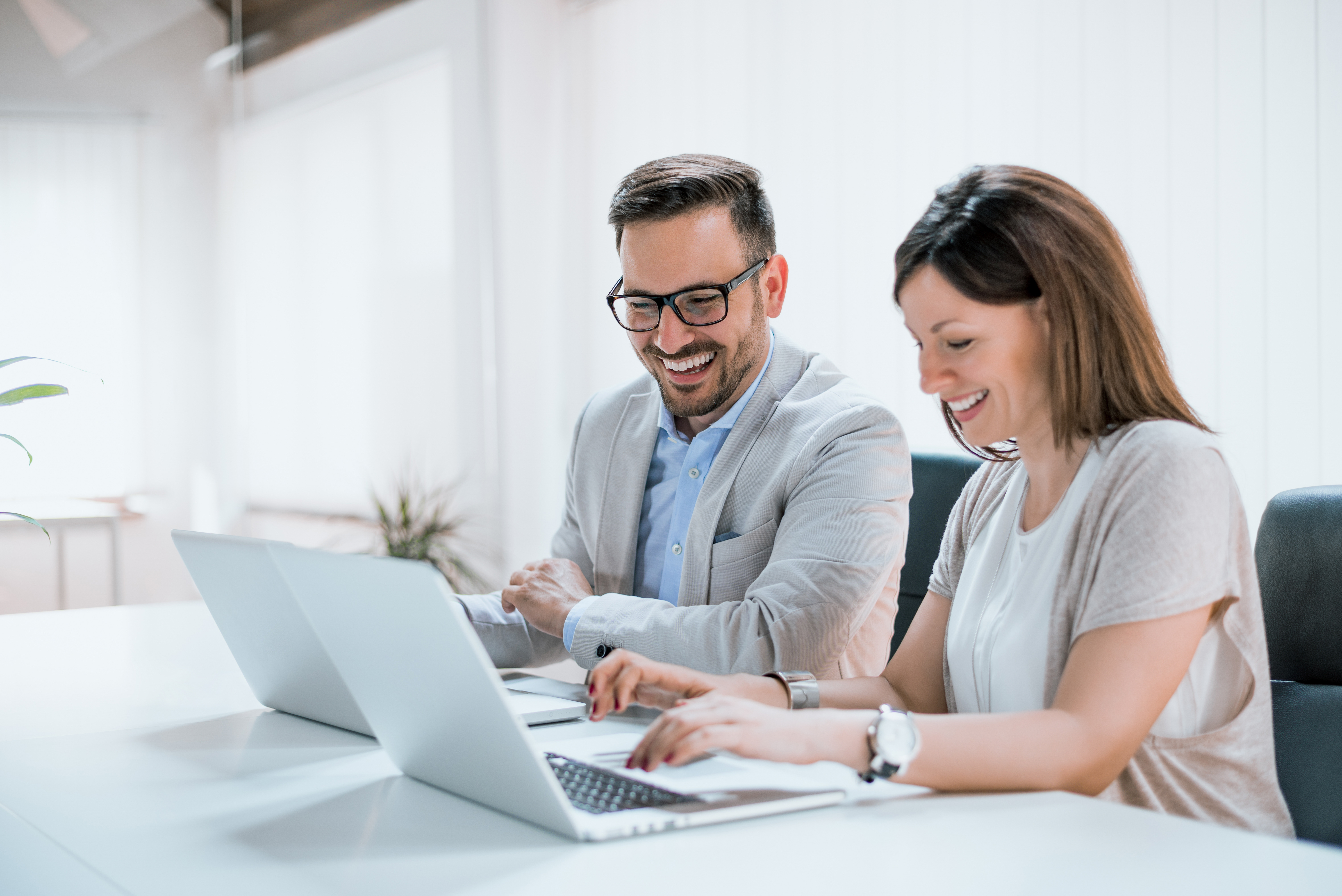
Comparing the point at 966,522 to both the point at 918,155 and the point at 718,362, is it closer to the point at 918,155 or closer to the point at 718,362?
the point at 718,362

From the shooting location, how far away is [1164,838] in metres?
0.87

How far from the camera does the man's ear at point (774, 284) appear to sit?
1887 millimetres

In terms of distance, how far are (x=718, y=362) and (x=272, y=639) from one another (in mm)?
859

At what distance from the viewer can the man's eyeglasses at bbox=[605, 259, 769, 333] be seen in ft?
5.94

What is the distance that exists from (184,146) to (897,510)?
136 inches

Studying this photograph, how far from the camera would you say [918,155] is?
3.04 m

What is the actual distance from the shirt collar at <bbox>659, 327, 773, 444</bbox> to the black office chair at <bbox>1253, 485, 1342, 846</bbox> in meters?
0.80

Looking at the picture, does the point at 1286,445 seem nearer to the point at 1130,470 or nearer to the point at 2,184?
the point at 1130,470

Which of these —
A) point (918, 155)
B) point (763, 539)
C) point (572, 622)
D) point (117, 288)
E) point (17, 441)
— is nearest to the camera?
point (17, 441)

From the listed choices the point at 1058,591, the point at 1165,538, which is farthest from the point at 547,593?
the point at 1165,538

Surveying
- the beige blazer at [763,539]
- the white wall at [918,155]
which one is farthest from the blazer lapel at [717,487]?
the white wall at [918,155]

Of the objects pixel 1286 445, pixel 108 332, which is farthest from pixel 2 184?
pixel 1286 445

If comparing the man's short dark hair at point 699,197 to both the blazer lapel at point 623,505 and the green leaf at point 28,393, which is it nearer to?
the blazer lapel at point 623,505

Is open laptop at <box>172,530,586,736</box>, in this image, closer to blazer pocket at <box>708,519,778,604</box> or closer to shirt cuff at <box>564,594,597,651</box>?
shirt cuff at <box>564,594,597,651</box>
